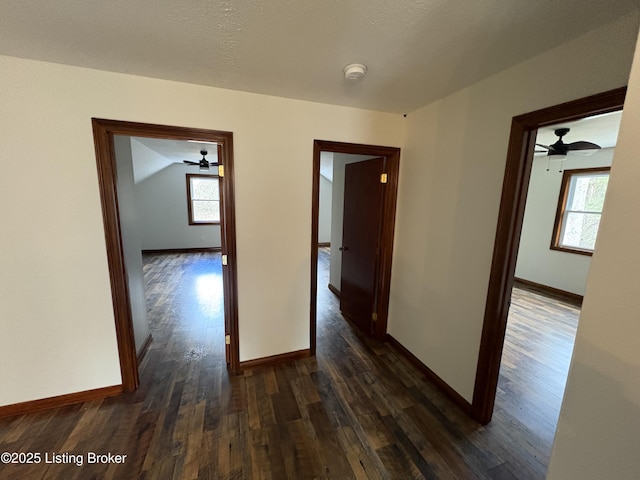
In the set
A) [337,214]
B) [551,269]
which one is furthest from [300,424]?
[551,269]

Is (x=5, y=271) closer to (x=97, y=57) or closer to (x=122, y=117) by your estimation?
(x=122, y=117)

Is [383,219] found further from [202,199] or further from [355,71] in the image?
[202,199]

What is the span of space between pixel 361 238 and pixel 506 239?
1.51 meters

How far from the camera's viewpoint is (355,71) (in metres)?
1.50

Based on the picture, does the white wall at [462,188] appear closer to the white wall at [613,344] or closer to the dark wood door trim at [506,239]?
the dark wood door trim at [506,239]

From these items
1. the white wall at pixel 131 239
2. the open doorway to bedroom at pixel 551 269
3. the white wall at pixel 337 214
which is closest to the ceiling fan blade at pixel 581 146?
the open doorway to bedroom at pixel 551 269

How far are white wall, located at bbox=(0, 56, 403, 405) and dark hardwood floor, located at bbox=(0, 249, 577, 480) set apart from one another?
12.7 inches

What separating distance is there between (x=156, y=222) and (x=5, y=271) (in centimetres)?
542

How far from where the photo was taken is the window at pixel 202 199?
676 centimetres

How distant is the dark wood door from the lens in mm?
2660

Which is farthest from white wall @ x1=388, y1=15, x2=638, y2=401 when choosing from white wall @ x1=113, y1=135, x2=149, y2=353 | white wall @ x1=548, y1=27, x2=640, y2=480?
white wall @ x1=113, y1=135, x2=149, y2=353

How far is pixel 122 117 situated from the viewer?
5.51ft

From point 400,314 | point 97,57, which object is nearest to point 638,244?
point 400,314

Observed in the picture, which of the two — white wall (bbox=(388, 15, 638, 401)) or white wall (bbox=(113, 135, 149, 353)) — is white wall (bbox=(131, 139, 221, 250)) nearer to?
white wall (bbox=(113, 135, 149, 353))
